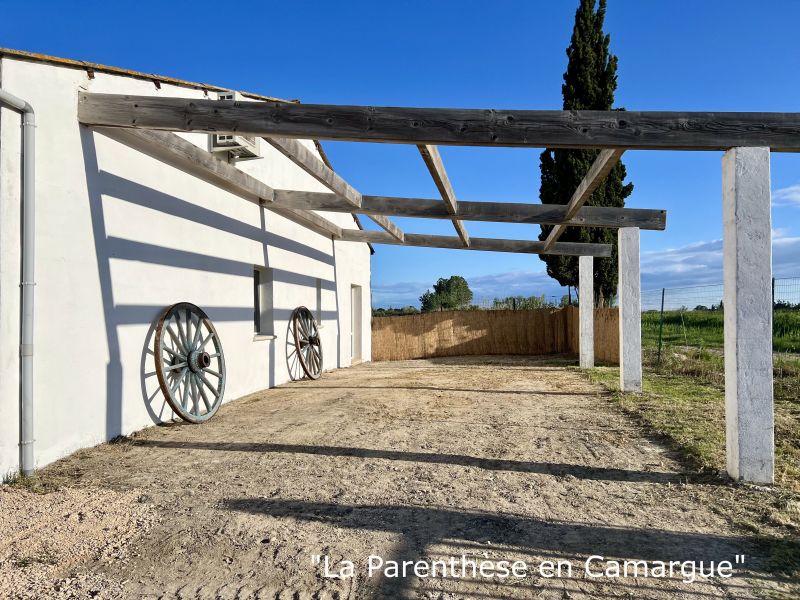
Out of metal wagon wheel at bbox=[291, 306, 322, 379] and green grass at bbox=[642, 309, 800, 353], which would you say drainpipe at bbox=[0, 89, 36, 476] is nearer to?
metal wagon wheel at bbox=[291, 306, 322, 379]

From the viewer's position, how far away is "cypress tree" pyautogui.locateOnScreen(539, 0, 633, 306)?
16.1 m

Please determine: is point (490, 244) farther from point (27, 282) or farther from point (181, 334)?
point (27, 282)

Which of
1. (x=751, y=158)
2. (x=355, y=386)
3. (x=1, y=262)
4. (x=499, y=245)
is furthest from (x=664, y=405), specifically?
(x=1, y=262)

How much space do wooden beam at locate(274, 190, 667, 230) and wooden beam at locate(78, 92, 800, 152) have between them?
3956 mm

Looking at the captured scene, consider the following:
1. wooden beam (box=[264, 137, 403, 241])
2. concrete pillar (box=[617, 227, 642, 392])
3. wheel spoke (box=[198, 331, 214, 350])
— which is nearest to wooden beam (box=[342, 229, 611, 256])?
wooden beam (box=[264, 137, 403, 241])

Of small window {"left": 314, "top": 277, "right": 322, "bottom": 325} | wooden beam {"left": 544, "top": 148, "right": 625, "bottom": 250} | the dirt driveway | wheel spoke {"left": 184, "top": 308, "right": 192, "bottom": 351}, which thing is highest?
wooden beam {"left": 544, "top": 148, "right": 625, "bottom": 250}

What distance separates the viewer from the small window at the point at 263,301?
9242 mm

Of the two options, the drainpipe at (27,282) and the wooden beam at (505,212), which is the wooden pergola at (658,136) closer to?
the drainpipe at (27,282)

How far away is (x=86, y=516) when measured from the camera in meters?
3.39

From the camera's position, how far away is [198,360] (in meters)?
6.47

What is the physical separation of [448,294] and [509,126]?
33.8 meters

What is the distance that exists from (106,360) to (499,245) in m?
8.58

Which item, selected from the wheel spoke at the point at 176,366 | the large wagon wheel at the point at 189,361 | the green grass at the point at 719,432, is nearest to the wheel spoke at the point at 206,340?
the large wagon wheel at the point at 189,361

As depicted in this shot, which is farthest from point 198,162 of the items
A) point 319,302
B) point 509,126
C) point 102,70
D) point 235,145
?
point 319,302
